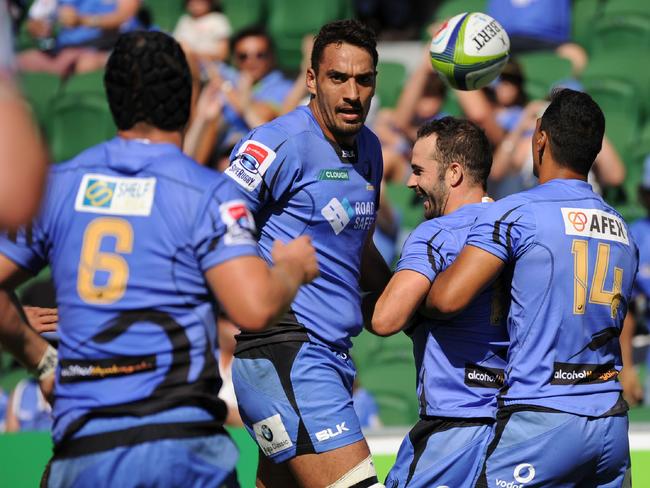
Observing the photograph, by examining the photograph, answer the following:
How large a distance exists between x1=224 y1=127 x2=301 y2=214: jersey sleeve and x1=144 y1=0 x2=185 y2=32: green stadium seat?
7.36 m

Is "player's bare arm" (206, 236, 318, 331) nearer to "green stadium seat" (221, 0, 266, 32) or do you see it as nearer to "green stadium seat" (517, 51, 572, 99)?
"green stadium seat" (517, 51, 572, 99)

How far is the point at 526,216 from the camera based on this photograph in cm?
409

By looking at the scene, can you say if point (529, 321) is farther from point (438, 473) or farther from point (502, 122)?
point (502, 122)

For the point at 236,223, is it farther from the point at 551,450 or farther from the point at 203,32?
the point at 203,32

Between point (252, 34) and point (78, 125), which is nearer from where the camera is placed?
point (252, 34)

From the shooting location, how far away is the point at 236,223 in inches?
123

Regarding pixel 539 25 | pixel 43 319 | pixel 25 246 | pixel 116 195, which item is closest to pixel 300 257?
pixel 116 195

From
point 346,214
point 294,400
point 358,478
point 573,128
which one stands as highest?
point 573,128

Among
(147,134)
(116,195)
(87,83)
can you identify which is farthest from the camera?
(87,83)

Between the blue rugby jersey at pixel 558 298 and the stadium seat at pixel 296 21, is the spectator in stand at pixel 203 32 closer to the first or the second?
the stadium seat at pixel 296 21

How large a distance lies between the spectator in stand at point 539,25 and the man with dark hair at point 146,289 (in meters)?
7.71

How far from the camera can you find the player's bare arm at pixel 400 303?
426cm

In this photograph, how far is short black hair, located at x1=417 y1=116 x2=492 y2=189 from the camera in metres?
4.66

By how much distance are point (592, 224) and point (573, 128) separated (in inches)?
15.9
